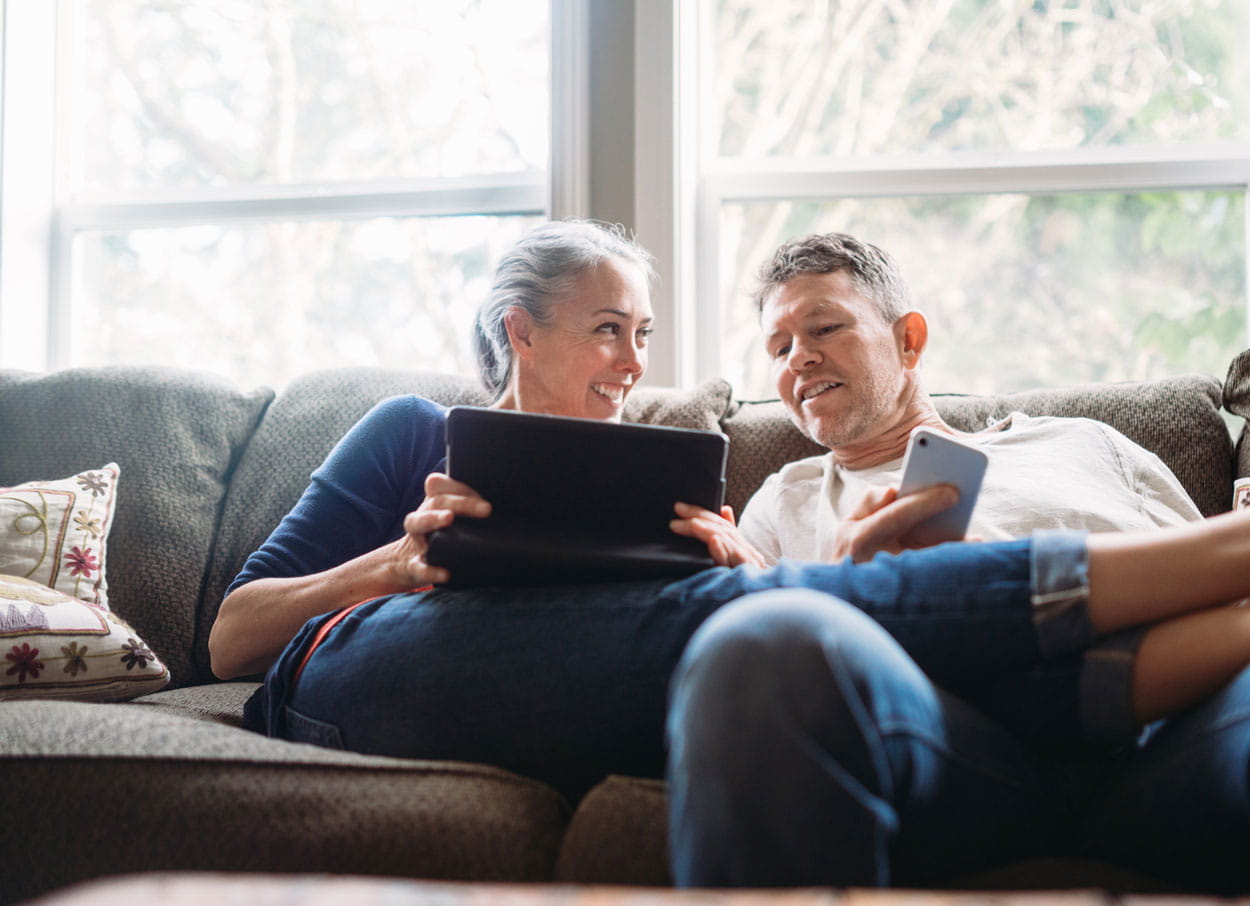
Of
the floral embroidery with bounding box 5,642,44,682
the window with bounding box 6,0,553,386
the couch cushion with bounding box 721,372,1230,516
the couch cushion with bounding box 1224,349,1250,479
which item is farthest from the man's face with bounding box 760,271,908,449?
the floral embroidery with bounding box 5,642,44,682

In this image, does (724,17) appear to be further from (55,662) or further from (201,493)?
(55,662)

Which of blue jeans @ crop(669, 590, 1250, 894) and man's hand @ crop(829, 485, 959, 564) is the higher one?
man's hand @ crop(829, 485, 959, 564)

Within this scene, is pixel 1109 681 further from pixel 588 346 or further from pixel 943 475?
pixel 588 346

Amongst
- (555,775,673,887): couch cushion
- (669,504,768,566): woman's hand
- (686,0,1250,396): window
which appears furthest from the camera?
(686,0,1250,396): window

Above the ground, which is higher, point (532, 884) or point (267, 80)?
point (267, 80)

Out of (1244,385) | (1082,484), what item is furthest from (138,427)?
(1244,385)

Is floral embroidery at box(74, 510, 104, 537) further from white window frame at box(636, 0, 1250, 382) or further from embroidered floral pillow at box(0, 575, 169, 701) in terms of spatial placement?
white window frame at box(636, 0, 1250, 382)

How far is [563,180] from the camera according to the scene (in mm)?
2371

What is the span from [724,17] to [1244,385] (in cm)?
146

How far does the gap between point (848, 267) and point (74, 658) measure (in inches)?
53.3

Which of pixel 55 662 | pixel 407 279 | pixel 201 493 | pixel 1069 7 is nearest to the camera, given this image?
pixel 55 662

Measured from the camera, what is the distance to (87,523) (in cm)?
170

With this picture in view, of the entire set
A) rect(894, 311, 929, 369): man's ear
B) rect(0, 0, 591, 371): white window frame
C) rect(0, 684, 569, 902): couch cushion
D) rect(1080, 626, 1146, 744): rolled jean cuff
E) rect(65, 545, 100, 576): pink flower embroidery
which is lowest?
rect(0, 684, 569, 902): couch cushion

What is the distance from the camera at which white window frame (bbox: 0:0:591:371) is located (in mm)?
2564
